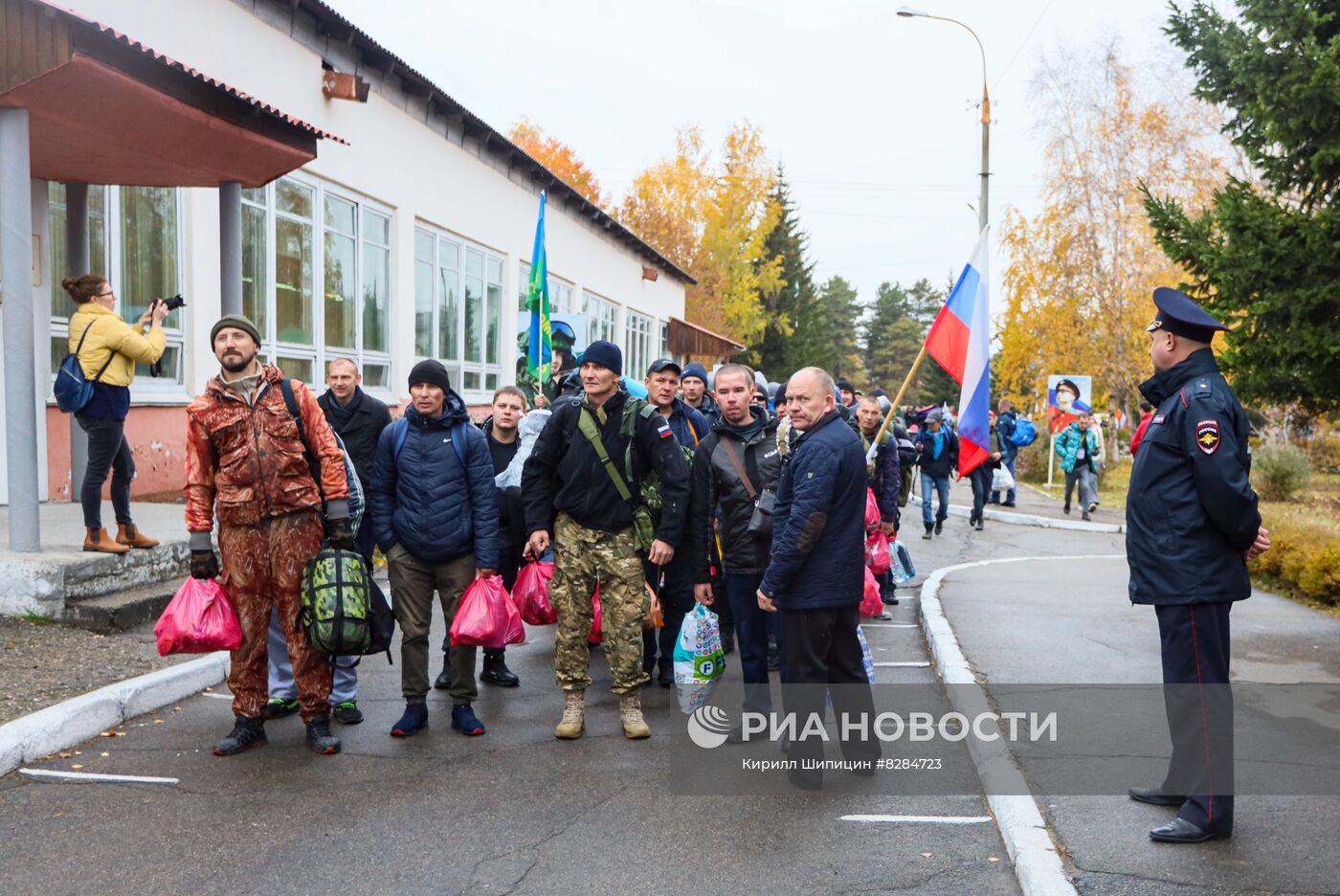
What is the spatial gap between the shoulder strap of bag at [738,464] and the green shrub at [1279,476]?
15231mm

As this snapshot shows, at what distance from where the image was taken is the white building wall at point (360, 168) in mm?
11656

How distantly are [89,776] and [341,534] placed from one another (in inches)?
60.9

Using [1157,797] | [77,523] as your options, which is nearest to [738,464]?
[1157,797]

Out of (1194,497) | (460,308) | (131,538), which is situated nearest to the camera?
(1194,497)

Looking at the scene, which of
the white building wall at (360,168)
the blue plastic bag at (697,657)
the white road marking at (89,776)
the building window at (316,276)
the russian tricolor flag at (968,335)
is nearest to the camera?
the white road marking at (89,776)

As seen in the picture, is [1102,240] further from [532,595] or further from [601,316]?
[532,595]

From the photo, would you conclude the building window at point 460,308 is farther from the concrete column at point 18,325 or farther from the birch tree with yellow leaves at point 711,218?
the birch tree with yellow leaves at point 711,218

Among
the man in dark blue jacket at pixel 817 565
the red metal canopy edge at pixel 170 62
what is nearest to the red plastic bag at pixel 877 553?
the man in dark blue jacket at pixel 817 565

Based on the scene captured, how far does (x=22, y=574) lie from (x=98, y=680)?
4.63ft

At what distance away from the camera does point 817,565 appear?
5.05m

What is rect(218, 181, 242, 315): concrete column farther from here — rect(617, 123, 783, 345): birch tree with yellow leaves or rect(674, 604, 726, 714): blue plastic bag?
rect(617, 123, 783, 345): birch tree with yellow leaves

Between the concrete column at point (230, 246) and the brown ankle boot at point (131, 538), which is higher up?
the concrete column at point (230, 246)

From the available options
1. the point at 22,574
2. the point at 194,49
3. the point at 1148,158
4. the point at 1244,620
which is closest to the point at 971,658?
the point at 1244,620

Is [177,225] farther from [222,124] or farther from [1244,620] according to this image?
[1244,620]
